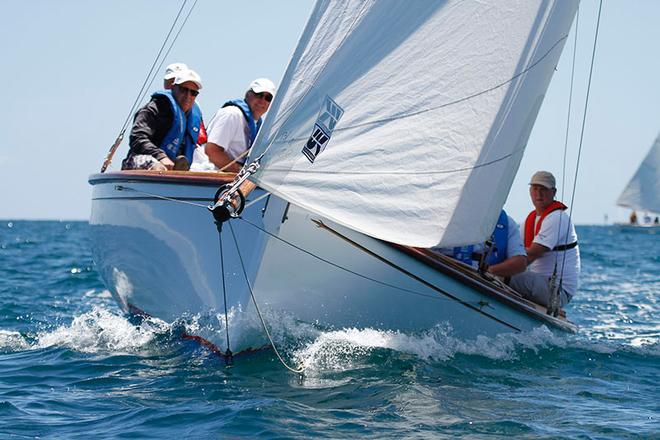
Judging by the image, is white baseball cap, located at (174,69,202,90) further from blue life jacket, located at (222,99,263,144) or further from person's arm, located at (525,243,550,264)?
person's arm, located at (525,243,550,264)

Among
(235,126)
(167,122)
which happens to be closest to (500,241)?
(235,126)

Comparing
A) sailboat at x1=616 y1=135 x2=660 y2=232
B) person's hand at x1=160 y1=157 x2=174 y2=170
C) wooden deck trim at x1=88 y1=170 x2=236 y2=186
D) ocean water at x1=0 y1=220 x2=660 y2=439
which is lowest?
ocean water at x1=0 y1=220 x2=660 y2=439

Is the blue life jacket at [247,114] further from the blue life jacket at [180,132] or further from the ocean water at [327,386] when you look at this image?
the ocean water at [327,386]

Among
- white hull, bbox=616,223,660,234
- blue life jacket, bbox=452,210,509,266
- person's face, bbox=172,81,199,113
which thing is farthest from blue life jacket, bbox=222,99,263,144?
white hull, bbox=616,223,660,234

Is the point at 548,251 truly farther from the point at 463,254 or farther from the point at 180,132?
the point at 180,132

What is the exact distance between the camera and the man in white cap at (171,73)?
26.3 ft

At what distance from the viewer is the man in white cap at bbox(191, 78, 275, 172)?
7.45 m

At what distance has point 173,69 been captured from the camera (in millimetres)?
8195

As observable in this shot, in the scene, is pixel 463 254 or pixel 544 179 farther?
pixel 544 179

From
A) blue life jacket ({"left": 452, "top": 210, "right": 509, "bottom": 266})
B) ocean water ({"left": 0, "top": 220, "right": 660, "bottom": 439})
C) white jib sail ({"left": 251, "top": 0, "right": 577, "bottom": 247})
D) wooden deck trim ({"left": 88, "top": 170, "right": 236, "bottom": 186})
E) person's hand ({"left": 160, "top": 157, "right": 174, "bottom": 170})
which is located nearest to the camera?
ocean water ({"left": 0, "top": 220, "right": 660, "bottom": 439})

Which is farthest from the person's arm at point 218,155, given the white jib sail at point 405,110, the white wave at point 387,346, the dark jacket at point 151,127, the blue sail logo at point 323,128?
the blue sail logo at point 323,128

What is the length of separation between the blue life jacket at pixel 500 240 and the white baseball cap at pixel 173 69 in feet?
9.21

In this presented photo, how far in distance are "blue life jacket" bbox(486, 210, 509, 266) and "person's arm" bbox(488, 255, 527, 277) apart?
0.20 metres

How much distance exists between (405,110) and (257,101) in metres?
2.28
